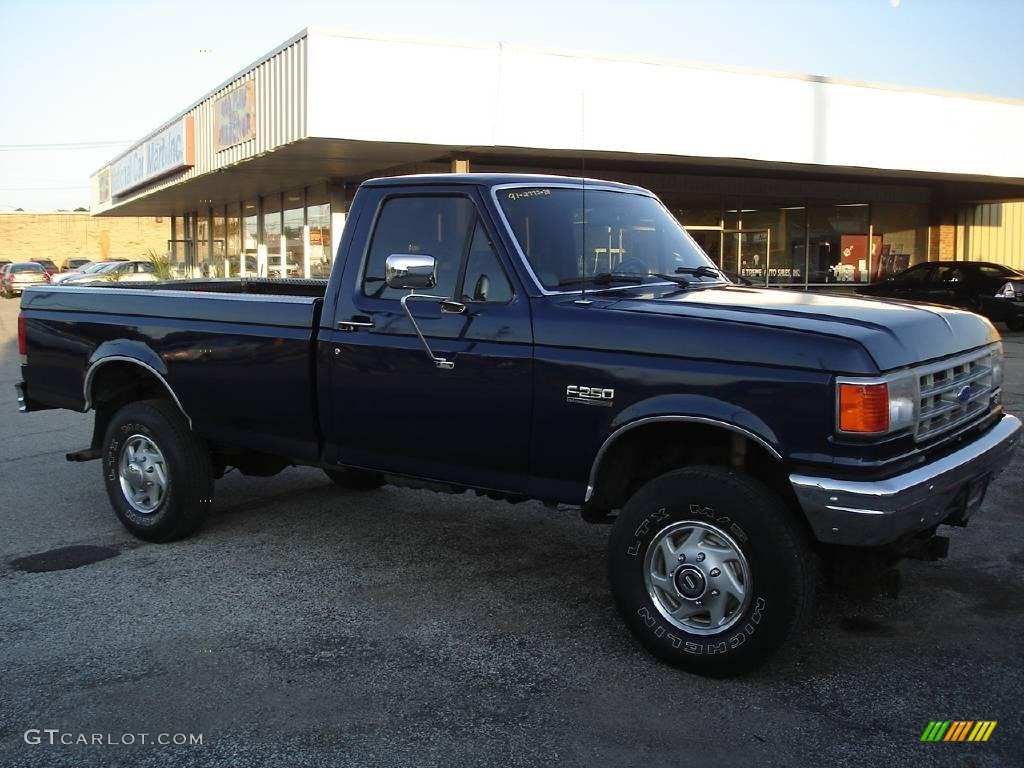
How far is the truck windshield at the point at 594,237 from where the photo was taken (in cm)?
473

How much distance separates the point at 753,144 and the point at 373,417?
1542cm

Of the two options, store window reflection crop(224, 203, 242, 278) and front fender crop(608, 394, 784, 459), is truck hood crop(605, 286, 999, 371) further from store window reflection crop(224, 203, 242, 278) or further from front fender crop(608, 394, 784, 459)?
store window reflection crop(224, 203, 242, 278)

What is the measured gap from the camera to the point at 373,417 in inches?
196

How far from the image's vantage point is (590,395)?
4.23 metres

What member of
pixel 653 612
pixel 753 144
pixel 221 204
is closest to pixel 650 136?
pixel 753 144

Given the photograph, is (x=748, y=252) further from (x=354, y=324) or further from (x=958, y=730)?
(x=958, y=730)

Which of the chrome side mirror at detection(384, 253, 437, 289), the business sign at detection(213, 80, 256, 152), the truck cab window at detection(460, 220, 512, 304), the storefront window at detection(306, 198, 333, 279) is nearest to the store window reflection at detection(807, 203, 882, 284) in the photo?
the storefront window at detection(306, 198, 333, 279)

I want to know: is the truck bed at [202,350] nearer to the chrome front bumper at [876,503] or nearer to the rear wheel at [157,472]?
the rear wheel at [157,472]

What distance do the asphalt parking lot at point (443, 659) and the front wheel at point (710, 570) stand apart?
7.1 inches

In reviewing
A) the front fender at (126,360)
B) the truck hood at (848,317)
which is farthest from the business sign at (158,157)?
the truck hood at (848,317)

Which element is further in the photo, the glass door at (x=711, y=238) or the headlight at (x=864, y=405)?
the glass door at (x=711, y=238)

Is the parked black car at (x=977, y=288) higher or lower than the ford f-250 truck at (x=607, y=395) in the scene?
higher

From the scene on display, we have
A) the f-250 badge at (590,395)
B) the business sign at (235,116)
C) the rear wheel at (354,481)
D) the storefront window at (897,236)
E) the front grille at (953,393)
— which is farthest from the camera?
the storefront window at (897,236)

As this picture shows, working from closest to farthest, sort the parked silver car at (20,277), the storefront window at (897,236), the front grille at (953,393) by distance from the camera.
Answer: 1. the front grille at (953,393)
2. the storefront window at (897,236)
3. the parked silver car at (20,277)
